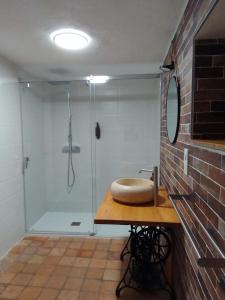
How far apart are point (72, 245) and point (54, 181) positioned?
3.85 ft

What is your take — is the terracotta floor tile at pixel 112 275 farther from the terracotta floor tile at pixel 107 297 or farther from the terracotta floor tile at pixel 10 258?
the terracotta floor tile at pixel 10 258

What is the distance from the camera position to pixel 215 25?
1.09 meters

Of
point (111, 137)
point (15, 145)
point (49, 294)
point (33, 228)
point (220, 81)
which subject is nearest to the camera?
point (220, 81)

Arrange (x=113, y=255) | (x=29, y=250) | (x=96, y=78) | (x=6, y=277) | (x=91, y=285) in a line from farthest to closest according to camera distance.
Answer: (x=96, y=78) < (x=29, y=250) < (x=113, y=255) < (x=6, y=277) < (x=91, y=285)

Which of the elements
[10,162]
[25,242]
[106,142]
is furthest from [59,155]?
[25,242]

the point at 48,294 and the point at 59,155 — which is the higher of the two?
the point at 59,155

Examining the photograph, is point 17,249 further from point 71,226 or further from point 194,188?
point 194,188

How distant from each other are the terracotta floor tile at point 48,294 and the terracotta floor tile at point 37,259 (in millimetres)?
441

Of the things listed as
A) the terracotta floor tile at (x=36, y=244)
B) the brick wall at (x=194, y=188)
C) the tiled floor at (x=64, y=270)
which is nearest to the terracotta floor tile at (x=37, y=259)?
the tiled floor at (x=64, y=270)

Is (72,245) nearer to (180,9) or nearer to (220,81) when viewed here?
(220,81)

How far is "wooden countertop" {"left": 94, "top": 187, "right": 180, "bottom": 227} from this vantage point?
1455 millimetres

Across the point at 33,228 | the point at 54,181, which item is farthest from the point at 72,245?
the point at 54,181

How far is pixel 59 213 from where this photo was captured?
3.40m

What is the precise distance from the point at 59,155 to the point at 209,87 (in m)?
2.64
